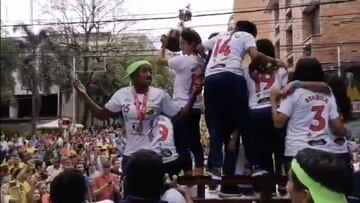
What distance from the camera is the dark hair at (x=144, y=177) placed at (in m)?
3.35

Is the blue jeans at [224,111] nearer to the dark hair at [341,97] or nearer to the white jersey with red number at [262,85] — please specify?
the white jersey with red number at [262,85]

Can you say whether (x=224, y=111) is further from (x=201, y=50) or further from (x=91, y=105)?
(x=91, y=105)

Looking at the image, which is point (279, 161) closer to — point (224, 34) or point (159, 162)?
point (224, 34)

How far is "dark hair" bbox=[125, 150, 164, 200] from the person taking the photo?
3350 millimetres

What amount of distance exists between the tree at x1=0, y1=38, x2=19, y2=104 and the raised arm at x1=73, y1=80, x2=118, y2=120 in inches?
124

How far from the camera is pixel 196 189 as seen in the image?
573cm

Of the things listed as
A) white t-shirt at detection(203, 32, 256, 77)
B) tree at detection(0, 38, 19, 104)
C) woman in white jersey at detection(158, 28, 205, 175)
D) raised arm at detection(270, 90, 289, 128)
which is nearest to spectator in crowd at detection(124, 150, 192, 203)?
tree at detection(0, 38, 19, 104)

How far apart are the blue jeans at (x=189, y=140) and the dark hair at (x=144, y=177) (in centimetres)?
280

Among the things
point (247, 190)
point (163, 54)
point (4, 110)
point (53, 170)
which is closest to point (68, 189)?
point (4, 110)

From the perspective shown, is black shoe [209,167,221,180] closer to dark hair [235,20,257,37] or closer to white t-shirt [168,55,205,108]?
white t-shirt [168,55,205,108]

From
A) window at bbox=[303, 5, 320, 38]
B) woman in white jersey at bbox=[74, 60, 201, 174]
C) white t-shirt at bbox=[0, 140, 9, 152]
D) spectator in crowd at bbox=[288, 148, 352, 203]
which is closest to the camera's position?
white t-shirt at bbox=[0, 140, 9, 152]

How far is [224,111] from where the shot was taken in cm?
604

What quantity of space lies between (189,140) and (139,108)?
1.13 metres

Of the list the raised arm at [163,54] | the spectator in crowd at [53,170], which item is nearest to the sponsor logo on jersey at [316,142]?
the raised arm at [163,54]
